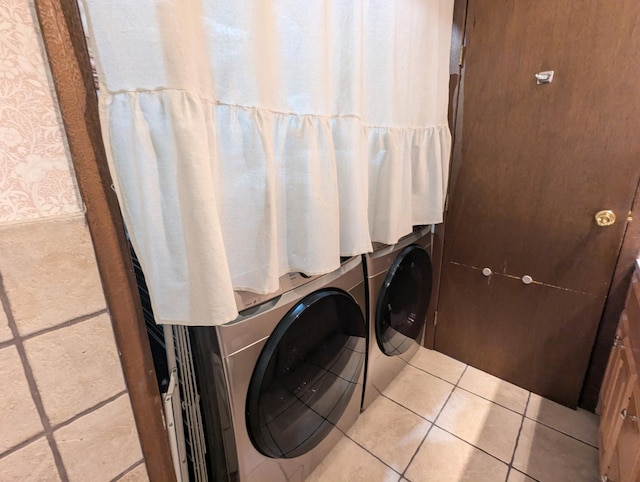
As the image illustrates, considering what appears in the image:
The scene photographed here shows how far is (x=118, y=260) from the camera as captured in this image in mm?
600

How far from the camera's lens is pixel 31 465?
0.54m

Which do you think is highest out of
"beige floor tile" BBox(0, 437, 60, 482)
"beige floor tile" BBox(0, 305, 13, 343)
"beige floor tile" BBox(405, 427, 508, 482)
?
"beige floor tile" BBox(0, 305, 13, 343)

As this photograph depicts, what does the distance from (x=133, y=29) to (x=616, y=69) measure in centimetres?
162

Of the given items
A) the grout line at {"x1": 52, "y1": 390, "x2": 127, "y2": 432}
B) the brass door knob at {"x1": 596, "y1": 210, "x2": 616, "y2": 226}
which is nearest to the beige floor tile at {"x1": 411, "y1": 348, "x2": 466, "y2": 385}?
the brass door knob at {"x1": 596, "y1": 210, "x2": 616, "y2": 226}

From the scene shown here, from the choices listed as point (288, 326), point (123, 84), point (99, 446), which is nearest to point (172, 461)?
point (99, 446)

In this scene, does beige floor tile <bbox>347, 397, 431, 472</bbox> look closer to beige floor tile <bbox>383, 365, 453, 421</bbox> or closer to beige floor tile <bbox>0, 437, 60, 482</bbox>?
beige floor tile <bbox>383, 365, 453, 421</bbox>

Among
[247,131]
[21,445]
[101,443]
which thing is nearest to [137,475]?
[101,443]

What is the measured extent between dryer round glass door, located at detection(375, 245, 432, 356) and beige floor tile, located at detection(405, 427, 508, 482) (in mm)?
434

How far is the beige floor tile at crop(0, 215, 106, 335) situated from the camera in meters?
0.48

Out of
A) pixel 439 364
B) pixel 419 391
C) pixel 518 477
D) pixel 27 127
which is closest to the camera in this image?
pixel 27 127

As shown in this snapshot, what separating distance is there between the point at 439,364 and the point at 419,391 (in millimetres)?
284

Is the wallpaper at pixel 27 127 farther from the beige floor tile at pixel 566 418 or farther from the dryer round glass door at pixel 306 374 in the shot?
the beige floor tile at pixel 566 418

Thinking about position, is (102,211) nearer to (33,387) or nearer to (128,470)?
(33,387)

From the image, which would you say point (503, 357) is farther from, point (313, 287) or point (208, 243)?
point (208, 243)
